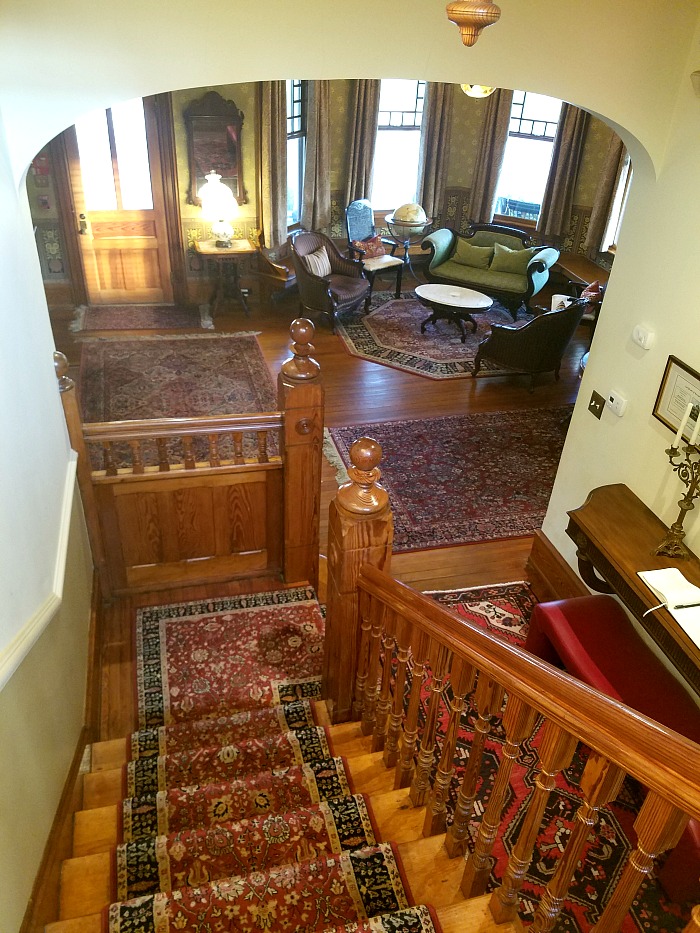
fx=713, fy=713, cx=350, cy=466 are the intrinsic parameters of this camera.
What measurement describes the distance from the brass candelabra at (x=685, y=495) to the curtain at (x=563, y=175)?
7.24 metres

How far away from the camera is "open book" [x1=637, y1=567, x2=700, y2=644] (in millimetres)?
2734

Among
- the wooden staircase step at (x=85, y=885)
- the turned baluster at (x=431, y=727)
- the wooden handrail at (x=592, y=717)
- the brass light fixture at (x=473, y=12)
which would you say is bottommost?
the wooden staircase step at (x=85, y=885)

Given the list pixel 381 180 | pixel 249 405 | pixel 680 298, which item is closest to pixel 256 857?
pixel 680 298

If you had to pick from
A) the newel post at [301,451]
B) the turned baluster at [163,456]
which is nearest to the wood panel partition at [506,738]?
the newel post at [301,451]

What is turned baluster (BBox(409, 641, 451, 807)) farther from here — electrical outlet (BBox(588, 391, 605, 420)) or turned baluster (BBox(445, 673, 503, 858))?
electrical outlet (BBox(588, 391, 605, 420))

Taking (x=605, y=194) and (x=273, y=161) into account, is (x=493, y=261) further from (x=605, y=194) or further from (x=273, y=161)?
(x=273, y=161)

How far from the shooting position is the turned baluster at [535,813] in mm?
1293

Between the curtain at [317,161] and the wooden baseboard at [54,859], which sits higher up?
the curtain at [317,161]

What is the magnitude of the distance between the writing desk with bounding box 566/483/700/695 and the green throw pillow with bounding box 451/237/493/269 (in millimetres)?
5945

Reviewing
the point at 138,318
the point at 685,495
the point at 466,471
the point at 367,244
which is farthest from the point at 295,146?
the point at 685,495

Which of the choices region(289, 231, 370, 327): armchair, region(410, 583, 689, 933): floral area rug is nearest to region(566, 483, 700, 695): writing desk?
region(410, 583, 689, 933): floral area rug

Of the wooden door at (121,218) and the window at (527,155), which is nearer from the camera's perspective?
the wooden door at (121,218)

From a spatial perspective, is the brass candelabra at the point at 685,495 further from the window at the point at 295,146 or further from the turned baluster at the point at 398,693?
the window at the point at 295,146

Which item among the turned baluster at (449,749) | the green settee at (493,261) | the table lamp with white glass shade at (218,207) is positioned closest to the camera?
the turned baluster at (449,749)
